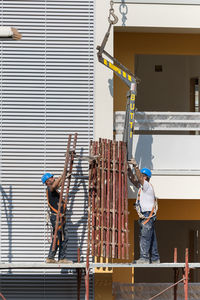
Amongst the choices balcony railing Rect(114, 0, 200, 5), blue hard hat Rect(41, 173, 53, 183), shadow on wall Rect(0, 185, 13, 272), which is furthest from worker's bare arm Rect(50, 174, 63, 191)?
balcony railing Rect(114, 0, 200, 5)

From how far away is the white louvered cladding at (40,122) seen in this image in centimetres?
1466

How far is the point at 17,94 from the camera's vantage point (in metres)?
14.8

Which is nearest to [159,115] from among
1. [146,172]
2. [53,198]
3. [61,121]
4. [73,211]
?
[146,172]

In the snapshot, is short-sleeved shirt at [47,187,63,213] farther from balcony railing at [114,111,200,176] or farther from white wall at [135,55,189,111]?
white wall at [135,55,189,111]

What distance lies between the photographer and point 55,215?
13.8 m

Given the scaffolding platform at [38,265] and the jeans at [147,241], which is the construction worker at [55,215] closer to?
the scaffolding platform at [38,265]

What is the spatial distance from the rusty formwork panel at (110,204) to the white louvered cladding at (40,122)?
0.91 m

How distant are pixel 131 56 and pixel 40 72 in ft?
8.23

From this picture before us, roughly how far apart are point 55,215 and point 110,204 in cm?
104

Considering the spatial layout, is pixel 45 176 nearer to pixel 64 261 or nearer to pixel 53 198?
pixel 53 198

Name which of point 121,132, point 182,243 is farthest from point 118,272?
point 182,243

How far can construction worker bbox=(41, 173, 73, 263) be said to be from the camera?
540 inches

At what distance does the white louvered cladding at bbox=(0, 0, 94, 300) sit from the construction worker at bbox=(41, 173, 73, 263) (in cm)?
83

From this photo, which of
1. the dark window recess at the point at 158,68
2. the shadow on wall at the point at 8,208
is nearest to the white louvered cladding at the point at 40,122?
the shadow on wall at the point at 8,208
